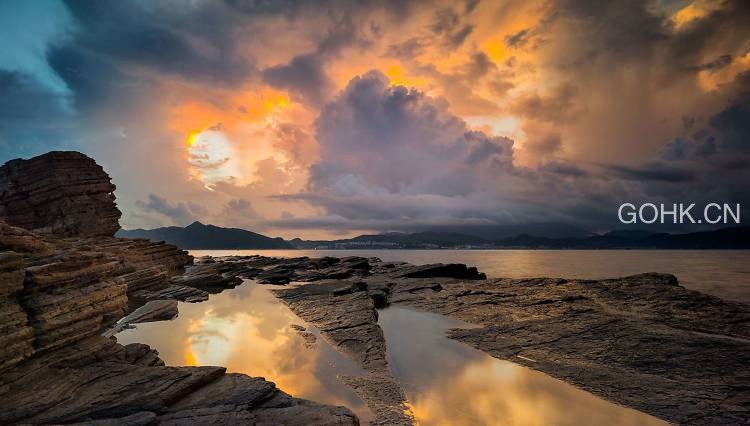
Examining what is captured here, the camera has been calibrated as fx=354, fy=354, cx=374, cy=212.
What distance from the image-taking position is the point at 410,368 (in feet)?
52.0

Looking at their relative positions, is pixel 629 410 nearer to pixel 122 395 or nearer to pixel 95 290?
pixel 122 395

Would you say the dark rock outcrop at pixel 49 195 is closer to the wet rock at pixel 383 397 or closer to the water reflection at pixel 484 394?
the wet rock at pixel 383 397

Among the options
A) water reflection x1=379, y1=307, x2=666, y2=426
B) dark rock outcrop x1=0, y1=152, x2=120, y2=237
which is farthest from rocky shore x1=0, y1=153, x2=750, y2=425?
dark rock outcrop x1=0, y1=152, x2=120, y2=237

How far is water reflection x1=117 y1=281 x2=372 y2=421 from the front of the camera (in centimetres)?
1366

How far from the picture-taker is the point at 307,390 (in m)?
13.3

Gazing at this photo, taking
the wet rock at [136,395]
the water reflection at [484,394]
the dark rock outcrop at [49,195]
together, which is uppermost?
the dark rock outcrop at [49,195]

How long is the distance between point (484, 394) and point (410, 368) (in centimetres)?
378

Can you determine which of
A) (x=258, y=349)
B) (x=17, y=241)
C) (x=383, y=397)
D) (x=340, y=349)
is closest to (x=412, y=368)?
(x=383, y=397)

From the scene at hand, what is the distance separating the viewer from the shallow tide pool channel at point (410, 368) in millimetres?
11484

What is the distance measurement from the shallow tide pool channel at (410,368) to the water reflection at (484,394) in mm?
32

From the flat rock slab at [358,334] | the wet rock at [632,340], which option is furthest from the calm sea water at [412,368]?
the wet rock at [632,340]

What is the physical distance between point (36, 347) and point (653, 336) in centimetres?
2440

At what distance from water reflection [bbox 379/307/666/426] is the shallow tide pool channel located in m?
0.03

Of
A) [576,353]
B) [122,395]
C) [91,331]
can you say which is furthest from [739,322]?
[91,331]
